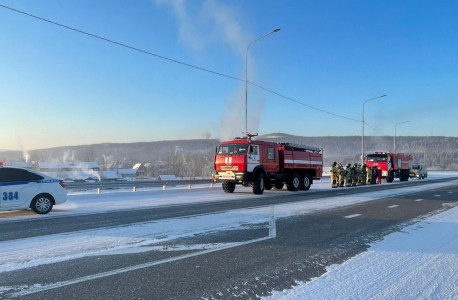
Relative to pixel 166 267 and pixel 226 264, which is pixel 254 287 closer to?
pixel 226 264

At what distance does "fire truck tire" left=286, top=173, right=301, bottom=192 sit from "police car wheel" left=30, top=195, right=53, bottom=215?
1341 cm

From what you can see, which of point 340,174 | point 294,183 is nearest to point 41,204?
point 294,183

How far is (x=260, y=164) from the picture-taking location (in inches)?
714

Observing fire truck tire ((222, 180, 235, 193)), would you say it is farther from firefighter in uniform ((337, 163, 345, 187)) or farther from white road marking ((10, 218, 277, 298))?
white road marking ((10, 218, 277, 298))

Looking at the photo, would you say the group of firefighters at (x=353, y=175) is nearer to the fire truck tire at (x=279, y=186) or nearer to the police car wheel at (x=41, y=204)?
the fire truck tire at (x=279, y=186)

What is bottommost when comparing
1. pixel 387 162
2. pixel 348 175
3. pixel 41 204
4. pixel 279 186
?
pixel 279 186

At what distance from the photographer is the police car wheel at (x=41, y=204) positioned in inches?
413

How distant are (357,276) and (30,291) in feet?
13.6

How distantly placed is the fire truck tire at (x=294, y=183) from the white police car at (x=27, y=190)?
13075 millimetres

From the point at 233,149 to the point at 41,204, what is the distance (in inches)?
375

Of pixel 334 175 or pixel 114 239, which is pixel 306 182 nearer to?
pixel 334 175

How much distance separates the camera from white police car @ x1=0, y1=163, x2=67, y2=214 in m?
9.95

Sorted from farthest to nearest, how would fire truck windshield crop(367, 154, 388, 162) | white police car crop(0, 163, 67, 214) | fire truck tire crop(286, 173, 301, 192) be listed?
fire truck windshield crop(367, 154, 388, 162) → fire truck tire crop(286, 173, 301, 192) → white police car crop(0, 163, 67, 214)

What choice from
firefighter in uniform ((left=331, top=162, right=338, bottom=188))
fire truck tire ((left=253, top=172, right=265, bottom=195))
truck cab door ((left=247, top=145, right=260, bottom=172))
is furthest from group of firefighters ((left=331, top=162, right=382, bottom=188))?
truck cab door ((left=247, top=145, right=260, bottom=172))
